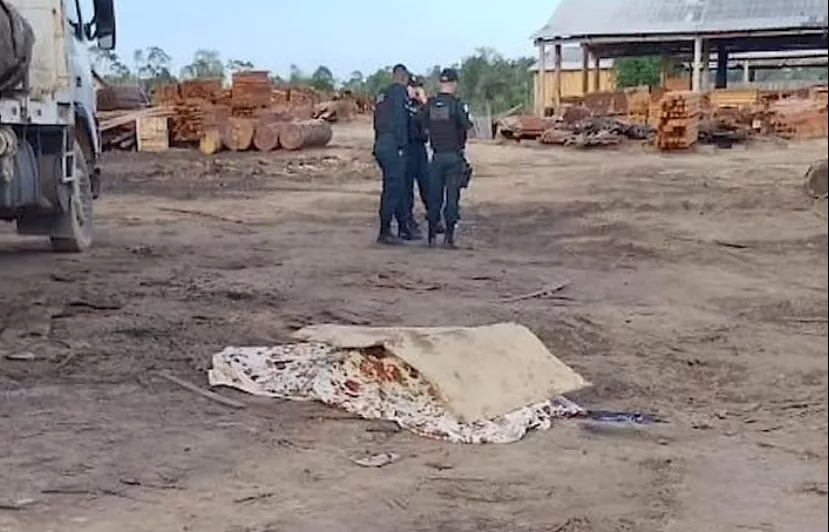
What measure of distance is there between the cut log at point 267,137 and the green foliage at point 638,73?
2791cm

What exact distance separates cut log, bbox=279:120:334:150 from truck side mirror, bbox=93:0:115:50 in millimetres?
14872

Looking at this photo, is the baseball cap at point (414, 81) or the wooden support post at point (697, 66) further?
the wooden support post at point (697, 66)

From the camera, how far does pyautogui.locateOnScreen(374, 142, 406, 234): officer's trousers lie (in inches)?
527

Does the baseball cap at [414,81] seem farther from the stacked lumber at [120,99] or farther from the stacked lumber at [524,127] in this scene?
the stacked lumber at [524,127]

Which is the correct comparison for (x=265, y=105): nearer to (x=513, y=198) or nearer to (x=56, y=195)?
(x=513, y=198)

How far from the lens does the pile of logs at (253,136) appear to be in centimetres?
2828

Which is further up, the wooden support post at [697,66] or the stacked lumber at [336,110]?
the wooden support post at [697,66]

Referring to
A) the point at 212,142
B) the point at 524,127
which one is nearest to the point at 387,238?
the point at 212,142

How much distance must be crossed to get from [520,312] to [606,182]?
12696 millimetres

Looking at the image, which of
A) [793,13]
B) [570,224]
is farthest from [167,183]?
[793,13]

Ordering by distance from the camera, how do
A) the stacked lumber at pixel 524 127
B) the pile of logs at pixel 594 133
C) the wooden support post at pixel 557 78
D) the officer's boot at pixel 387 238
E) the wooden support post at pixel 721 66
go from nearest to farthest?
the officer's boot at pixel 387 238
the pile of logs at pixel 594 133
the stacked lumber at pixel 524 127
the wooden support post at pixel 557 78
the wooden support post at pixel 721 66

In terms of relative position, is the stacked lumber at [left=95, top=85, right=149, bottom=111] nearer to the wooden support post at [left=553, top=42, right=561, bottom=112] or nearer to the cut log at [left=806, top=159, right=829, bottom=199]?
the wooden support post at [left=553, top=42, right=561, bottom=112]

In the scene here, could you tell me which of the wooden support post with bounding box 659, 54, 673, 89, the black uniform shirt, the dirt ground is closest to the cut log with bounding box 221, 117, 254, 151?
the dirt ground

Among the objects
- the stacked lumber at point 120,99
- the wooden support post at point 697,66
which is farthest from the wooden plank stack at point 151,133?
the wooden support post at point 697,66
